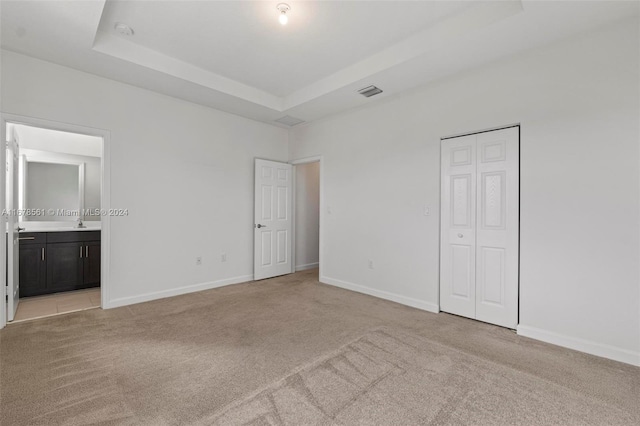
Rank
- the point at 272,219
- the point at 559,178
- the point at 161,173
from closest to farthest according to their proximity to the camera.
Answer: the point at 559,178 < the point at 161,173 < the point at 272,219

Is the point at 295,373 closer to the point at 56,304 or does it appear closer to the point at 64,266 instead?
the point at 56,304

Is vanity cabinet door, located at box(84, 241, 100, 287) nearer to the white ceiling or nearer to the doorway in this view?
the doorway

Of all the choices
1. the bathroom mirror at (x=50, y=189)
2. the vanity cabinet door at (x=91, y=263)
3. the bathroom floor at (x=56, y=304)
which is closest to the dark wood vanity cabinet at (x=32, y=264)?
the bathroom floor at (x=56, y=304)

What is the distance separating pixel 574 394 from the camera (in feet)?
6.39

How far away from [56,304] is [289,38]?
4.30 meters

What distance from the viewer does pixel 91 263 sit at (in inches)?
177

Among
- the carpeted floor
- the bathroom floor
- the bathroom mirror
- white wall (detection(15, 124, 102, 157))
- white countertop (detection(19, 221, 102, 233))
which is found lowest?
the bathroom floor

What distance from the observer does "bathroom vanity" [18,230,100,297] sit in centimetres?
400

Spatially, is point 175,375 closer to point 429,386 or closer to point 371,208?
point 429,386

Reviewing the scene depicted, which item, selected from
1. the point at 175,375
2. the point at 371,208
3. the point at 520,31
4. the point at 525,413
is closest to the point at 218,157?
the point at 371,208

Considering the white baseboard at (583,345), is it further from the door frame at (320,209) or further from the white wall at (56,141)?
the white wall at (56,141)

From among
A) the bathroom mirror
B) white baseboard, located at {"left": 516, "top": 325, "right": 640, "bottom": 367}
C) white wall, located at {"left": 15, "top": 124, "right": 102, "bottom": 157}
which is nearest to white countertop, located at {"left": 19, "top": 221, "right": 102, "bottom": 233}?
the bathroom mirror

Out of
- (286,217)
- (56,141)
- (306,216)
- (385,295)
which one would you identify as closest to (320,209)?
(286,217)

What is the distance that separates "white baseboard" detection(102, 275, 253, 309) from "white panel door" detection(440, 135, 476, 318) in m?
3.11
